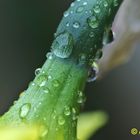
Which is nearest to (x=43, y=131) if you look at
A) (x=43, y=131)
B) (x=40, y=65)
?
(x=43, y=131)

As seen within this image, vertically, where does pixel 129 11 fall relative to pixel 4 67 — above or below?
below

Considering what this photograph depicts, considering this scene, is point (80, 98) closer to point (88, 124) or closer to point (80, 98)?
point (80, 98)

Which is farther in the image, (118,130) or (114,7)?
(118,130)

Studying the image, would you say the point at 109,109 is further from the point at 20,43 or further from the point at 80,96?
the point at 80,96

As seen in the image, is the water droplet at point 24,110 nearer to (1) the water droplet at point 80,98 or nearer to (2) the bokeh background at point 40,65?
(1) the water droplet at point 80,98

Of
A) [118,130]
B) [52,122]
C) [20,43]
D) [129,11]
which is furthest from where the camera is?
[20,43]

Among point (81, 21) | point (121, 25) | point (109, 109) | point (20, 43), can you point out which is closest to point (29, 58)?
point (20, 43)
